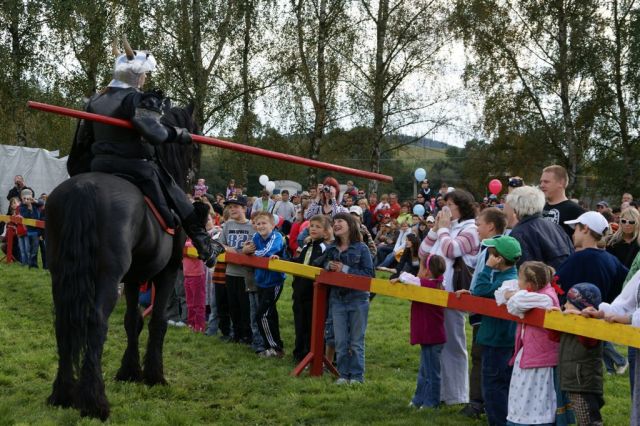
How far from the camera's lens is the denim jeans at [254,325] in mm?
9328

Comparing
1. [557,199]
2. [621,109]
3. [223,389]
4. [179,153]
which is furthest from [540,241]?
[621,109]

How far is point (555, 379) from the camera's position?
548 centimetres

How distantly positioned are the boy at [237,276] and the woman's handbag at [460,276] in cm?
307

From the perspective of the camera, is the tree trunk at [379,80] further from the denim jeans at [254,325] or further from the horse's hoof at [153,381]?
the horse's hoof at [153,381]

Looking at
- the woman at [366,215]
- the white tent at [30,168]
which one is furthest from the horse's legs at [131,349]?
the white tent at [30,168]

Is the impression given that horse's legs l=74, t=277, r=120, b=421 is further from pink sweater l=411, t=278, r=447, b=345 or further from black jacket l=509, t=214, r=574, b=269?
black jacket l=509, t=214, r=574, b=269

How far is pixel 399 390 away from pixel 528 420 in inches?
92.7

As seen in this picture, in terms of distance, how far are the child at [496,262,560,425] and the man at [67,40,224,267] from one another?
3004 millimetres

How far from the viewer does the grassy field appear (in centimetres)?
640

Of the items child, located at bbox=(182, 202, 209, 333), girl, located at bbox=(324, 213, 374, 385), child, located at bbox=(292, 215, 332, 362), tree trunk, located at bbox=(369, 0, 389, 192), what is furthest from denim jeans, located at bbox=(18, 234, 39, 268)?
tree trunk, located at bbox=(369, 0, 389, 192)

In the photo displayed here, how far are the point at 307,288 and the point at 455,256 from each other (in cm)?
224

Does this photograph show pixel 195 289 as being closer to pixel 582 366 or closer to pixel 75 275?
pixel 75 275

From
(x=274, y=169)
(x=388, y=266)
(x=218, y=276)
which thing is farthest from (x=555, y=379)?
(x=274, y=169)

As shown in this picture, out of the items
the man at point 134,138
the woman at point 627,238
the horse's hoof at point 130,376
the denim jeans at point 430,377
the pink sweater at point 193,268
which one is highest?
the man at point 134,138
